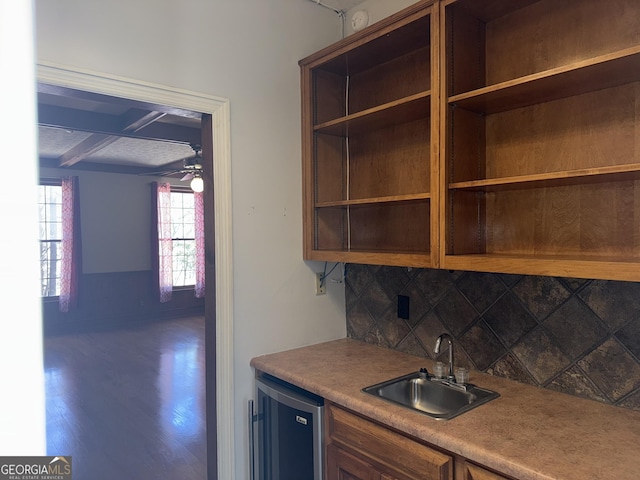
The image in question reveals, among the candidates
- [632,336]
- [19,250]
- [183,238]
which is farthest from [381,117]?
[183,238]

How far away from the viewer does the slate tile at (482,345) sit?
1.84 meters

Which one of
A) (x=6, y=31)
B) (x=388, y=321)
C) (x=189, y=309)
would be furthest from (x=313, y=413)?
(x=189, y=309)

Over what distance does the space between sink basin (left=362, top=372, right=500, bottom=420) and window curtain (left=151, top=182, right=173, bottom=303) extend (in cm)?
699

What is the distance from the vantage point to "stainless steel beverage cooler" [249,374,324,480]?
177cm

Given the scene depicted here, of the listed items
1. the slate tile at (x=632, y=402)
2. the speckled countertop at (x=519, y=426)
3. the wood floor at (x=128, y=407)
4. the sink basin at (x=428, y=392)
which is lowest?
the wood floor at (x=128, y=407)

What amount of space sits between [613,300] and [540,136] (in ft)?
2.15

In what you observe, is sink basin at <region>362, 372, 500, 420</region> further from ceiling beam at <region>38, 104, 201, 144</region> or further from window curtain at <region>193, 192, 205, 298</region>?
window curtain at <region>193, 192, 205, 298</region>

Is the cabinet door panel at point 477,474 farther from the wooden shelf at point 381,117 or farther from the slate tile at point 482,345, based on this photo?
the wooden shelf at point 381,117

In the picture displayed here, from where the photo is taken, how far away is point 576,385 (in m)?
1.59

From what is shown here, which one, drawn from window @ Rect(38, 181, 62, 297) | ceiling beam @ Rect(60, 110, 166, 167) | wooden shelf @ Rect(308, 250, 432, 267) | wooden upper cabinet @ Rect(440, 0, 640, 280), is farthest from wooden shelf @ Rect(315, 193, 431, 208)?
window @ Rect(38, 181, 62, 297)

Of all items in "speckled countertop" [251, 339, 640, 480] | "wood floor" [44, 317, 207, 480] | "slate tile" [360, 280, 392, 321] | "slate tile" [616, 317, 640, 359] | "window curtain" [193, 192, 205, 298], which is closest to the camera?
"speckled countertop" [251, 339, 640, 480]

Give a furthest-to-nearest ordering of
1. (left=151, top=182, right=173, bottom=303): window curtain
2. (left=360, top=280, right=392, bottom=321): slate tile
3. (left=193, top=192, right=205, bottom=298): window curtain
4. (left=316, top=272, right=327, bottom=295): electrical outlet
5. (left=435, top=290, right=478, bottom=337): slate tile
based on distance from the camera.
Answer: (left=193, top=192, right=205, bottom=298): window curtain
(left=151, top=182, right=173, bottom=303): window curtain
(left=316, top=272, right=327, bottom=295): electrical outlet
(left=360, top=280, right=392, bottom=321): slate tile
(left=435, top=290, right=478, bottom=337): slate tile

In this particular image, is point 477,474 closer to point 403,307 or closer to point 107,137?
point 403,307

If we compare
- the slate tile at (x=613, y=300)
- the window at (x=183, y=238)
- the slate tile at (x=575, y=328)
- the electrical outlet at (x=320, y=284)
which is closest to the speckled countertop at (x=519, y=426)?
the slate tile at (x=575, y=328)
